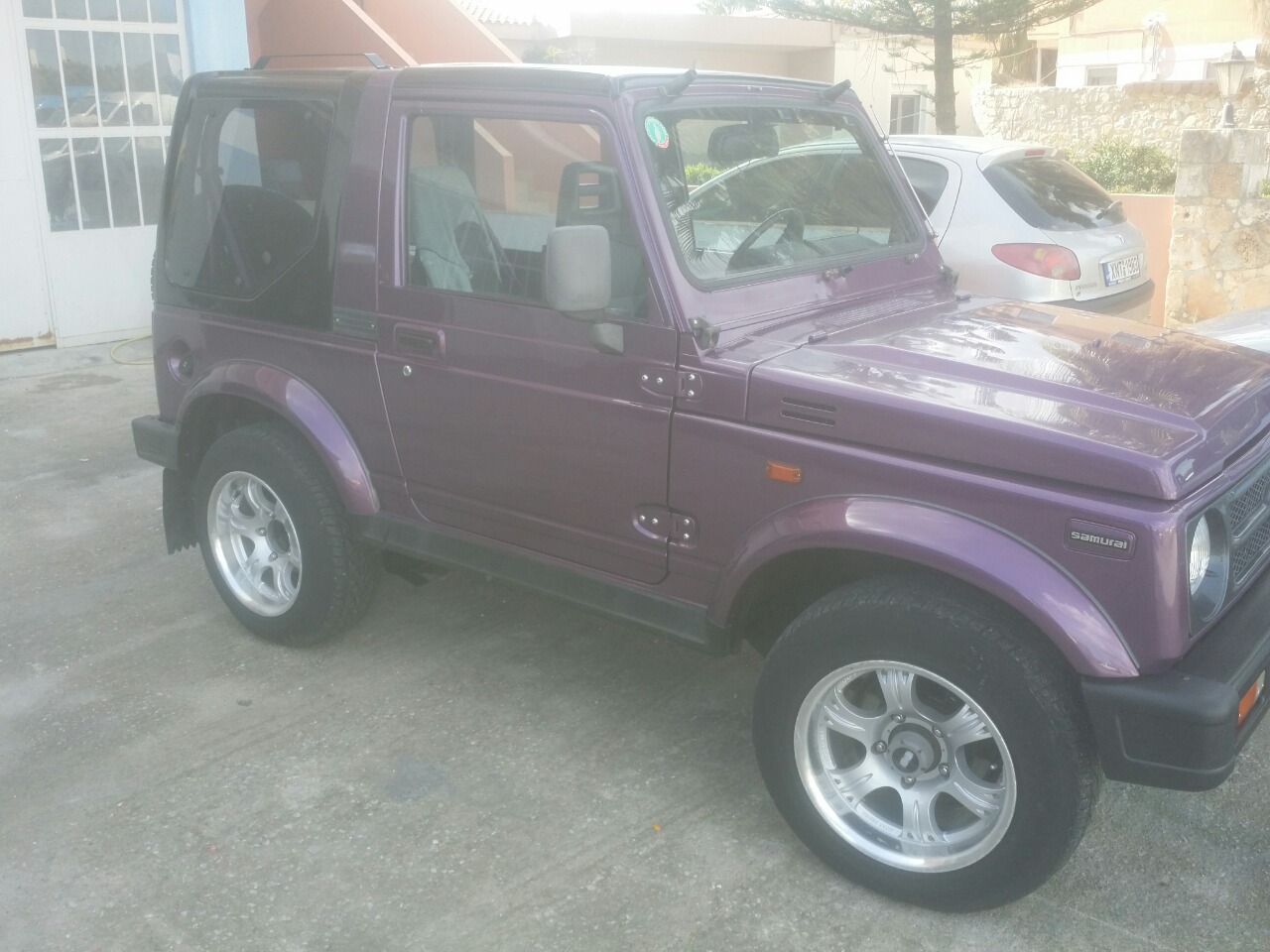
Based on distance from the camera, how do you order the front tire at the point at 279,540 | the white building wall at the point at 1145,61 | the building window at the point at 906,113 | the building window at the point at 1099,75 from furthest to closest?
the building window at the point at 906,113 → the building window at the point at 1099,75 → the white building wall at the point at 1145,61 → the front tire at the point at 279,540

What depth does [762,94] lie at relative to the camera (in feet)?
12.9

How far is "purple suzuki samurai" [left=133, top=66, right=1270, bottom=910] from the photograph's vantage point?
2.73 metres

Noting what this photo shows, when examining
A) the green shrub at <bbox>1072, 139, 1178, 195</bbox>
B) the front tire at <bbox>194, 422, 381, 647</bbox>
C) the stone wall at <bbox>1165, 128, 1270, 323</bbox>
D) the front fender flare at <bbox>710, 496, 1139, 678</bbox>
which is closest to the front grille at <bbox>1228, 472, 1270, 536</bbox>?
the front fender flare at <bbox>710, 496, 1139, 678</bbox>

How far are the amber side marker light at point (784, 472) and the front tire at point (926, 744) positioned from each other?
0.31m

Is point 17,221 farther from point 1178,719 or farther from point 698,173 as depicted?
point 1178,719

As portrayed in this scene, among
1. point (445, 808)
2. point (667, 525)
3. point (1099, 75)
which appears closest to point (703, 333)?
point (667, 525)

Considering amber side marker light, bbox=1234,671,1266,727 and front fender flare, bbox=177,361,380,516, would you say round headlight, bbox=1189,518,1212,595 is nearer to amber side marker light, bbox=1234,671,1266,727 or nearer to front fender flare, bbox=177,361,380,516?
amber side marker light, bbox=1234,671,1266,727

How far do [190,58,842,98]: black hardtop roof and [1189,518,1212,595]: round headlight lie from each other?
1.87 m

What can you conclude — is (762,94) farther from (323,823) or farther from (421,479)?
(323,823)

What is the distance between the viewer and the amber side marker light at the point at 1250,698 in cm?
274

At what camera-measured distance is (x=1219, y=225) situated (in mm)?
9617

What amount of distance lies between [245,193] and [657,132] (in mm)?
1641

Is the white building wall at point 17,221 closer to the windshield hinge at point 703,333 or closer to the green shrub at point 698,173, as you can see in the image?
the green shrub at point 698,173

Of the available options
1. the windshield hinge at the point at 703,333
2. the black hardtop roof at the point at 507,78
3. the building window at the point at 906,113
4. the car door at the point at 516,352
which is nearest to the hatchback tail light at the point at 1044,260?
the black hardtop roof at the point at 507,78
